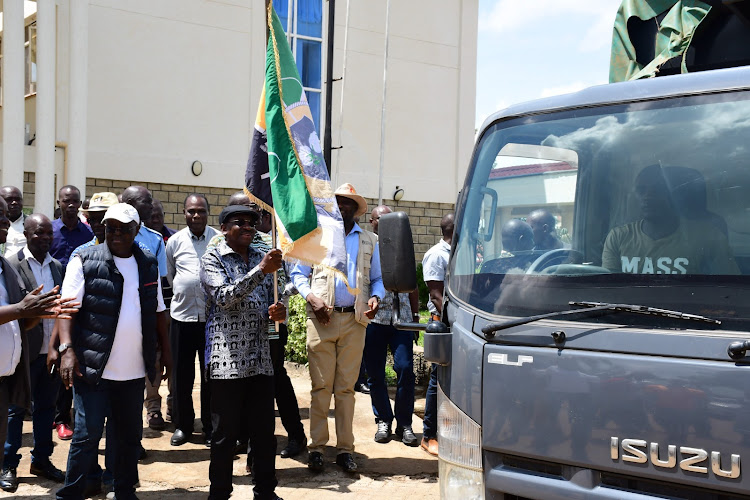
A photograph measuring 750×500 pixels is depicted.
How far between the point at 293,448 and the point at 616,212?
14.3ft

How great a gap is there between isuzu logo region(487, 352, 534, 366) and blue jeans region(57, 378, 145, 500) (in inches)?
116

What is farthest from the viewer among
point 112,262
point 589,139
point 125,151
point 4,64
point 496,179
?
point 125,151

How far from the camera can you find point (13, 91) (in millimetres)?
12352

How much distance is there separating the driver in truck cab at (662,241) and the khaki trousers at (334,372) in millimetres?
3503

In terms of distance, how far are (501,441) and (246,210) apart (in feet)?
9.34

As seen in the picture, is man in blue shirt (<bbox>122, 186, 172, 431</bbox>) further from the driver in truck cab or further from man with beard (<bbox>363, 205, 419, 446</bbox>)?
the driver in truck cab

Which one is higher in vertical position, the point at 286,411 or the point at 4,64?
the point at 4,64

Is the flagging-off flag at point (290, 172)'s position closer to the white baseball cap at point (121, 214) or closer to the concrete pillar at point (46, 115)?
the white baseball cap at point (121, 214)

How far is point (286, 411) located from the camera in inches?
274

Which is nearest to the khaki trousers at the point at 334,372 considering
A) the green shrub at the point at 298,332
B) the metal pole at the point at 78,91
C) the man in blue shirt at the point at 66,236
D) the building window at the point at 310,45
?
the man in blue shirt at the point at 66,236

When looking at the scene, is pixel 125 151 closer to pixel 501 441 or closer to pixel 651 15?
pixel 651 15

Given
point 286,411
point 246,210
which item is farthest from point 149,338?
point 286,411

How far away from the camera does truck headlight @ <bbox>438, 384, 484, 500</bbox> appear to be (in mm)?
3285

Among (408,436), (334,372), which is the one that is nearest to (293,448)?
(334,372)
